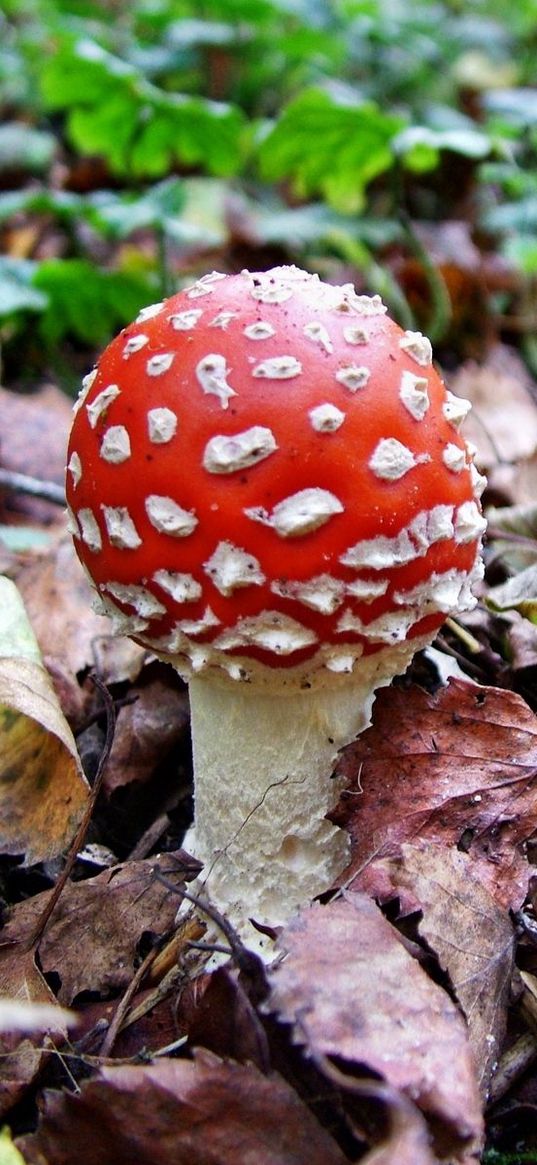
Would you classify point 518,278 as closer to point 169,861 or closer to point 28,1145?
point 169,861

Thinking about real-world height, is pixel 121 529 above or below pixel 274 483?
below

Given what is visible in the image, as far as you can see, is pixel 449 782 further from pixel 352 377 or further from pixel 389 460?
pixel 352 377

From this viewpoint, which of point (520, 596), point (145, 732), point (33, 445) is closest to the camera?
point (520, 596)

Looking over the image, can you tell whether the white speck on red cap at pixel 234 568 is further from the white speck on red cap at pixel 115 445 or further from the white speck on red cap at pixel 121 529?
the white speck on red cap at pixel 115 445

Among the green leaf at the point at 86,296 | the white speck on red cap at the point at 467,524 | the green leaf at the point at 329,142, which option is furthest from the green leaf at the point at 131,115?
the white speck on red cap at the point at 467,524

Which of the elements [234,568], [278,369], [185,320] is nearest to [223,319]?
[185,320]
